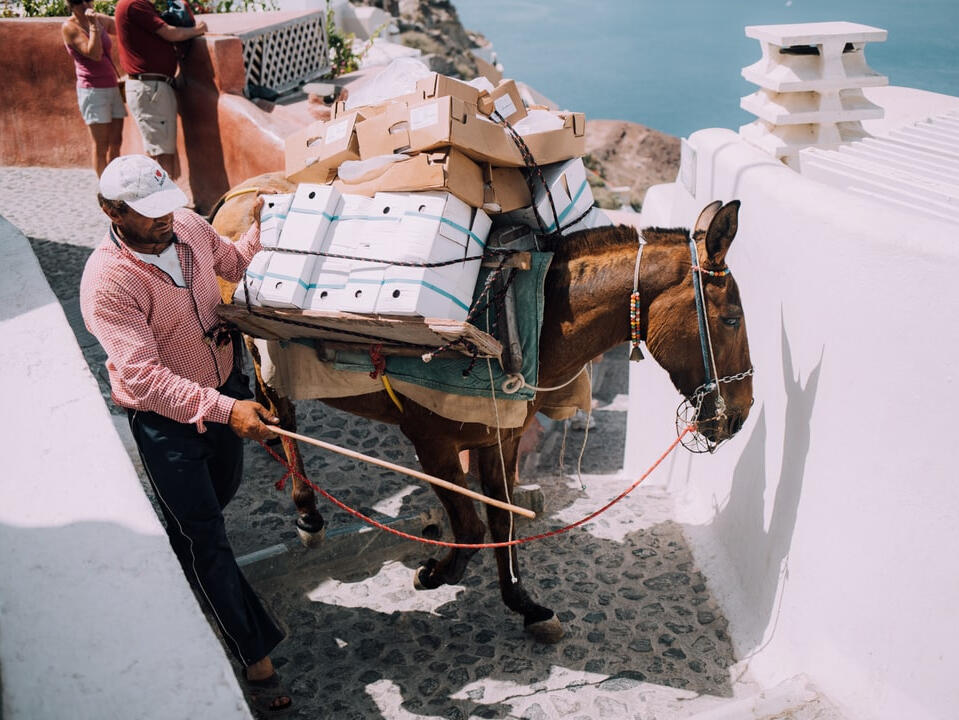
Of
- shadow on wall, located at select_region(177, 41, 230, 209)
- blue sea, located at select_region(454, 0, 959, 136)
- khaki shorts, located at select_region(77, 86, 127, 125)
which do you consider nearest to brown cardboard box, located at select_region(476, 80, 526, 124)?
shadow on wall, located at select_region(177, 41, 230, 209)

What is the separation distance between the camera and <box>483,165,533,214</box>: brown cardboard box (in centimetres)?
377

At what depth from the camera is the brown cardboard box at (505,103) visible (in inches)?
154

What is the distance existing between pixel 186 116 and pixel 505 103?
215 inches

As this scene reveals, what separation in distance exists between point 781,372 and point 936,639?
1.44 metres

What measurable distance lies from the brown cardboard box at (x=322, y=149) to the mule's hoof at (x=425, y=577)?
2.09 meters

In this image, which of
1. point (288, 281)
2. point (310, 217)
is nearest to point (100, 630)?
point (288, 281)

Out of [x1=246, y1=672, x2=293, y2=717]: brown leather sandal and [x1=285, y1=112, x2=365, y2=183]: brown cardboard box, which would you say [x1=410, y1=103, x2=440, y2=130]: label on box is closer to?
[x1=285, y1=112, x2=365, y2=183]: brown cardboard box

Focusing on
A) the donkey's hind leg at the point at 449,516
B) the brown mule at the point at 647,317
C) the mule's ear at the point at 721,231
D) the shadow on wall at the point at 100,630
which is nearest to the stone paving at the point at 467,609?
A: the donkey's hind leg at the point at 449,516

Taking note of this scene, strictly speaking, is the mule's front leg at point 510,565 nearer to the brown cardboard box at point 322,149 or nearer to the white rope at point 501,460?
the white rope at point 501,460

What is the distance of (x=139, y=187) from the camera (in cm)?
323

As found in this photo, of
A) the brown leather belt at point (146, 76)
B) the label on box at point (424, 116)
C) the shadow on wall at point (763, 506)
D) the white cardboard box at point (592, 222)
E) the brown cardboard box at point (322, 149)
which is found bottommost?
the shadow on wall at point (763, 506)

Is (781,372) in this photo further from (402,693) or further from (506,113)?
(402,693)

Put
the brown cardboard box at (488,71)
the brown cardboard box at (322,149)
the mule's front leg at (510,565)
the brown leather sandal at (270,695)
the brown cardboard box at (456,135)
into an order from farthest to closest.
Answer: the brown cardboard box at (488,71) → the mule's front leg at (510,565) → the brown cardboard box at (322,149) → the brown leather sandal at (270,695) → the brown cardboard box at (456,135)

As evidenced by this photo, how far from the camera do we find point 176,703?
2.02 metres
